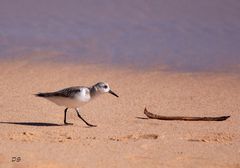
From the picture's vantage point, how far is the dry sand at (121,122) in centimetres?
713

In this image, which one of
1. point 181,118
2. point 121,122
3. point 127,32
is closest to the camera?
point 121,122

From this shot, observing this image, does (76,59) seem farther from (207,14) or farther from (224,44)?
(207,14)

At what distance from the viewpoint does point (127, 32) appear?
1603 centimetres

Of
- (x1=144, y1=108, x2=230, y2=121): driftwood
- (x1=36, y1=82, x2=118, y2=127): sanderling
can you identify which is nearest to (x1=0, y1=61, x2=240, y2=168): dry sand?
(x1=144, y1=108, x2=230, y2=121): driftwood

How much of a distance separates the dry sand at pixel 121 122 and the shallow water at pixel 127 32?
1.00 meters

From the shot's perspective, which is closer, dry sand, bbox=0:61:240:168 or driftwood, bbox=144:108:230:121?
dry sand, bbox=0:61:240:168

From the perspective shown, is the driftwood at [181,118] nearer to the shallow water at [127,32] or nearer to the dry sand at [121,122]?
the dry sand at [121,122]

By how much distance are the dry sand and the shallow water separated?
995 mm

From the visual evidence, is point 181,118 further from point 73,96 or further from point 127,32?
point 127,32

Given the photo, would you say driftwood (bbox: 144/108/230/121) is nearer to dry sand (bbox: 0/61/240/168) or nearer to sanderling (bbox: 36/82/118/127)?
dry sand (bbox: 0/61/240/168)

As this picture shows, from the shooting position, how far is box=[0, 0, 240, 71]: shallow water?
1396 cm

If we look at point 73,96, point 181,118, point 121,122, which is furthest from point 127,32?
point 73,96

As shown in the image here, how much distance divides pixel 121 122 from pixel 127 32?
701 centimetres

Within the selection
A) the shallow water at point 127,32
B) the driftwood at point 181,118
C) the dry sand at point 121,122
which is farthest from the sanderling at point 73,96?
the shallow water at point 127,32
